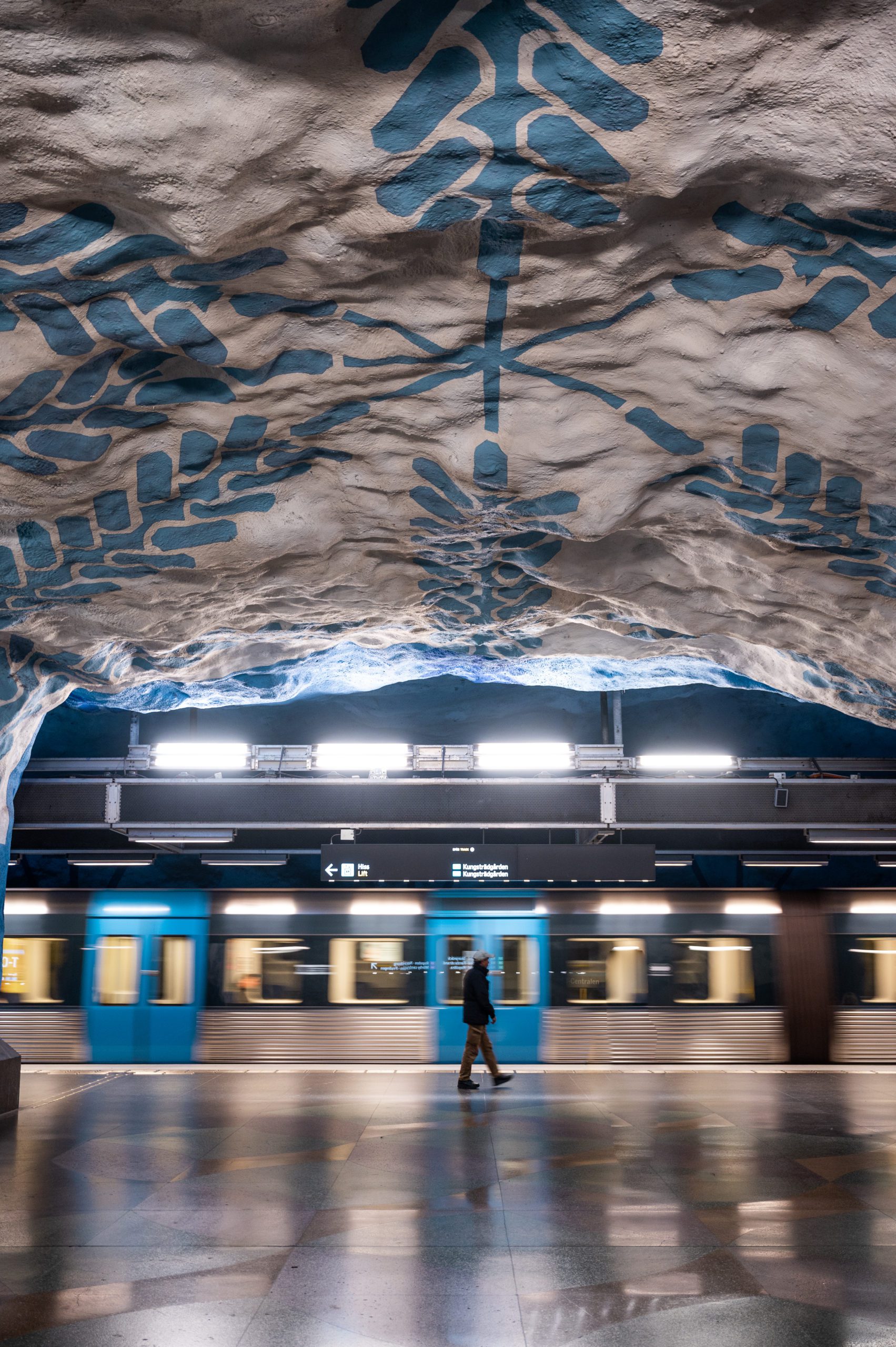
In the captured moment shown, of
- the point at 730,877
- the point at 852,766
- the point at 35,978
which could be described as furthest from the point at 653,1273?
the point at 730,877

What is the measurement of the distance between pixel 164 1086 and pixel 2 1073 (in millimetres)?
2087

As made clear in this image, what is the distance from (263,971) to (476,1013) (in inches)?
149

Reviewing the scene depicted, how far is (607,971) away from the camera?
12375 mm

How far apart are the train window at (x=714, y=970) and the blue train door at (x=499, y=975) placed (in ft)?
5.64

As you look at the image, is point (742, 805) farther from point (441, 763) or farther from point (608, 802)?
point (441, 763)

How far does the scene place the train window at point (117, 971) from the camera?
12.2m

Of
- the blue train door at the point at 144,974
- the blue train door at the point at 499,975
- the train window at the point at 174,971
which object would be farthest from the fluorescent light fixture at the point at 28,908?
the blue train door at the point at 499,975

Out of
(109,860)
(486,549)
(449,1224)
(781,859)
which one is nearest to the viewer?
(449,1224)

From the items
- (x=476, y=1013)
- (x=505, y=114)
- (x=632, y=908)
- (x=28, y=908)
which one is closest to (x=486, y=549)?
(x=505, y=114)

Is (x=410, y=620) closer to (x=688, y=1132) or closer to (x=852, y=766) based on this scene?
(x=688, y=1132)

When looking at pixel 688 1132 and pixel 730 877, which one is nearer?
pixel 688 1132

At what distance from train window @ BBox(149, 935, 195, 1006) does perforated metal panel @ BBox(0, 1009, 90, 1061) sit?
1018 mm

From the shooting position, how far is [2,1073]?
844cm

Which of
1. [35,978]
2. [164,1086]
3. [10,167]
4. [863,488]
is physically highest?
[10,167]
